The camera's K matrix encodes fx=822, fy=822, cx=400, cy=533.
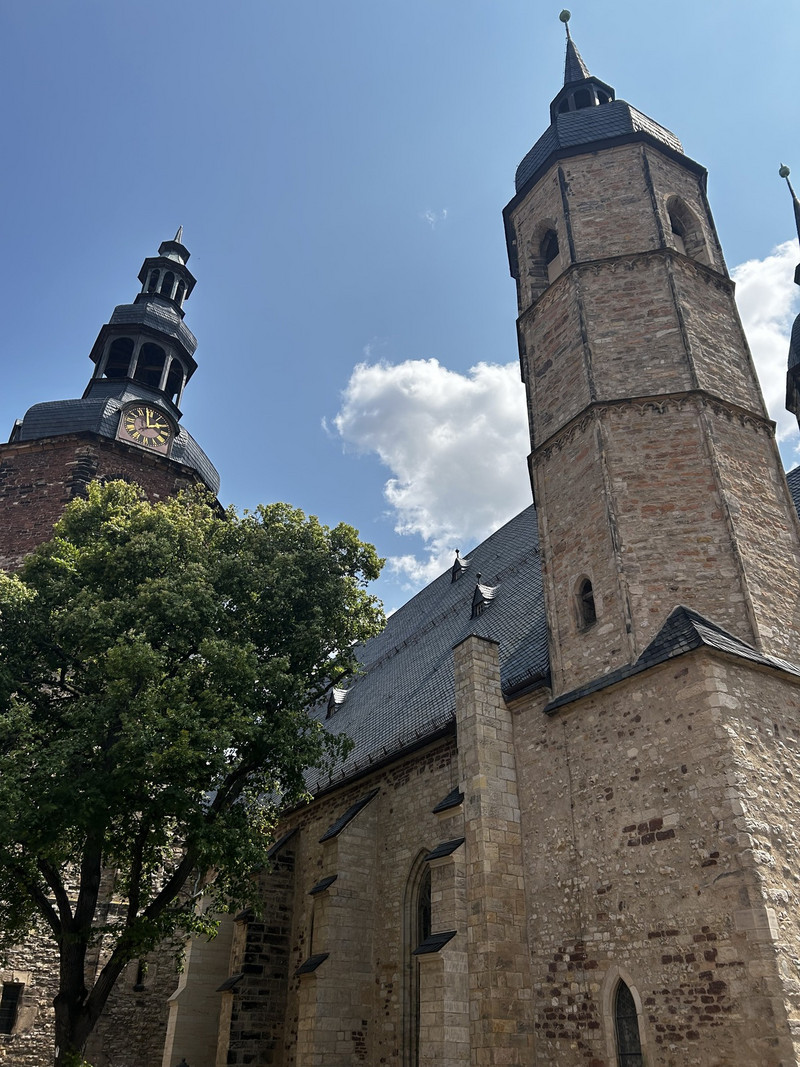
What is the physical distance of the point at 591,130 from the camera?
1653 cm

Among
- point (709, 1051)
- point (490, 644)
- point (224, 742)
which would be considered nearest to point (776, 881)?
point (709, 1051)

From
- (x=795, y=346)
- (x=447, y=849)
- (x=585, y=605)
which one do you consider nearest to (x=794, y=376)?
(x=795, y=346)

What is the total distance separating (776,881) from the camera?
834 cm

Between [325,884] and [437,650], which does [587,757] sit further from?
[437,650]

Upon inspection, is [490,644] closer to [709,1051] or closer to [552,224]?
[709,1051]

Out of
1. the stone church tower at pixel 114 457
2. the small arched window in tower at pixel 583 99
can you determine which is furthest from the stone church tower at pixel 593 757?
the stone church tower at pixel 114 457

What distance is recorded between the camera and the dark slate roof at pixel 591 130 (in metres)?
16.3

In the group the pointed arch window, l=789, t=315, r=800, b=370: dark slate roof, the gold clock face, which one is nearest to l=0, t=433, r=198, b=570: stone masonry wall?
the gold clock face

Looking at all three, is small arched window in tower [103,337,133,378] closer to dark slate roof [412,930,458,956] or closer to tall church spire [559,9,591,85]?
tall church spire [559,9,591,85]

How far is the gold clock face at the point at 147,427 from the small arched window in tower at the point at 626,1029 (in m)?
20.1

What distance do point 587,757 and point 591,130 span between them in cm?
1257

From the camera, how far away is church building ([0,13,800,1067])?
29.0 feet

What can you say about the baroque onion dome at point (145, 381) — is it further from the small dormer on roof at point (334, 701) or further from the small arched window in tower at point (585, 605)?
the small arched window in tower at point (585, 605)

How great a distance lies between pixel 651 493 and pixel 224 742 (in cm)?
704
